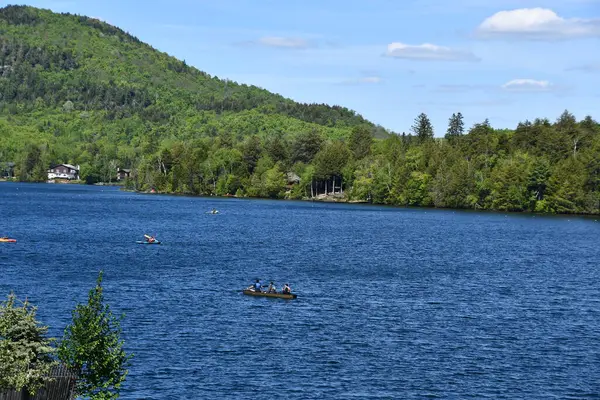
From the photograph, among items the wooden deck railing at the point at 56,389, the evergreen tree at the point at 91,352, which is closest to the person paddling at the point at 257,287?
the evergreen tree at the point at 91,352

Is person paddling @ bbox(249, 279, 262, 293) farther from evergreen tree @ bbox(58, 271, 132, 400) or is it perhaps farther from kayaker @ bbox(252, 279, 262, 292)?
evergreen tree @ bbox(58, 271, 132, 400)

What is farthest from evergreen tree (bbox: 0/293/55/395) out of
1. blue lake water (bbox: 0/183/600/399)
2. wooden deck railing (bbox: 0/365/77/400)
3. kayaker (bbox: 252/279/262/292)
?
kayaker (bbox: 252/279/262/292)

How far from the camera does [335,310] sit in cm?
8150

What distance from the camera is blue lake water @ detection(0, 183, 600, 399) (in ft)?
194

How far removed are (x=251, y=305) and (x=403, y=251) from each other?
5524 cm

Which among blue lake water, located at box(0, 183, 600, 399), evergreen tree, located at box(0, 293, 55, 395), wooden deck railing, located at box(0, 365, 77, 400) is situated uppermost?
evergreen tree, located at box(0, 293, 55, 395)

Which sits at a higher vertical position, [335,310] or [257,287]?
[257,287]

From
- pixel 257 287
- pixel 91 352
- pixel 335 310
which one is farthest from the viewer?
pixel 257 287

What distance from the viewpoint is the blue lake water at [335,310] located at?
59156 mm

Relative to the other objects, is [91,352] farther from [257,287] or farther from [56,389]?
[257,287]

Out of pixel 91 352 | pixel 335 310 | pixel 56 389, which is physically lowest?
pixel 335 310

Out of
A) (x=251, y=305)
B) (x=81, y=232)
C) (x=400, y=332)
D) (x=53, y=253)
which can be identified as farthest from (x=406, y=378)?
(x=81, y=232)

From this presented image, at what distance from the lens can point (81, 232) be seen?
500 ft

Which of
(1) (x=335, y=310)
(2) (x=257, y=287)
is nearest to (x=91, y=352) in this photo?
(1) (x=335, y=310)
